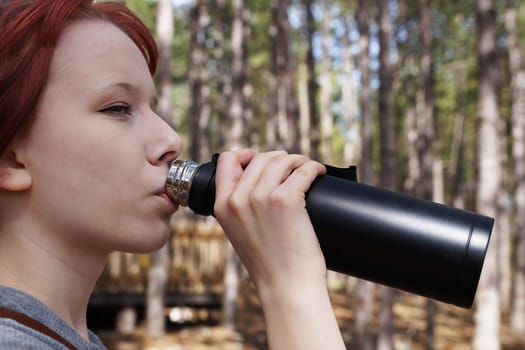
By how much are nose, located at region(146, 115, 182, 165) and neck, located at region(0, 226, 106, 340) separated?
0.28 meters

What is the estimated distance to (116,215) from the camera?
1.40 metres

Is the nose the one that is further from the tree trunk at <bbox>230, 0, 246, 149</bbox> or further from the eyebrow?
the tree trunk at <bbox>230, 0, 246, 149</bbox>

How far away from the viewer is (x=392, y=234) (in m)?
1.39

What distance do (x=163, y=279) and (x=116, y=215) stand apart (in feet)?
31.1

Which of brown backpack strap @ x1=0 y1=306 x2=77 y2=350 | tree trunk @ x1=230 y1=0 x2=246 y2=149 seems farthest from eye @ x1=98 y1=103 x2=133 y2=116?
tree trunk @ x1=230 y1=0 x2=246 y2=149

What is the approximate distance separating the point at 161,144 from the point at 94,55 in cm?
26

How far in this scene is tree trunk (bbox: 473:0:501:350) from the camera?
26.6 feet

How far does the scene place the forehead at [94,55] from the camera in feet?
4.63

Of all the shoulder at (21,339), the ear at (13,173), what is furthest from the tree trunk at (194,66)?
the shoulder at (21,339)

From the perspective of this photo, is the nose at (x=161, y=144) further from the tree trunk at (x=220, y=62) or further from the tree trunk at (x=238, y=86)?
the tree trunk at (x=220, y=62)

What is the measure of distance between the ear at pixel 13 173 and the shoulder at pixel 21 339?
322 mm

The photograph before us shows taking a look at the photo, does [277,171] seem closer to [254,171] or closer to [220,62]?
[254,171]

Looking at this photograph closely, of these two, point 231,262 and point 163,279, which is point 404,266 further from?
point 231,262

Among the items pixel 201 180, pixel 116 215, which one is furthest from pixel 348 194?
pixel 116 215
